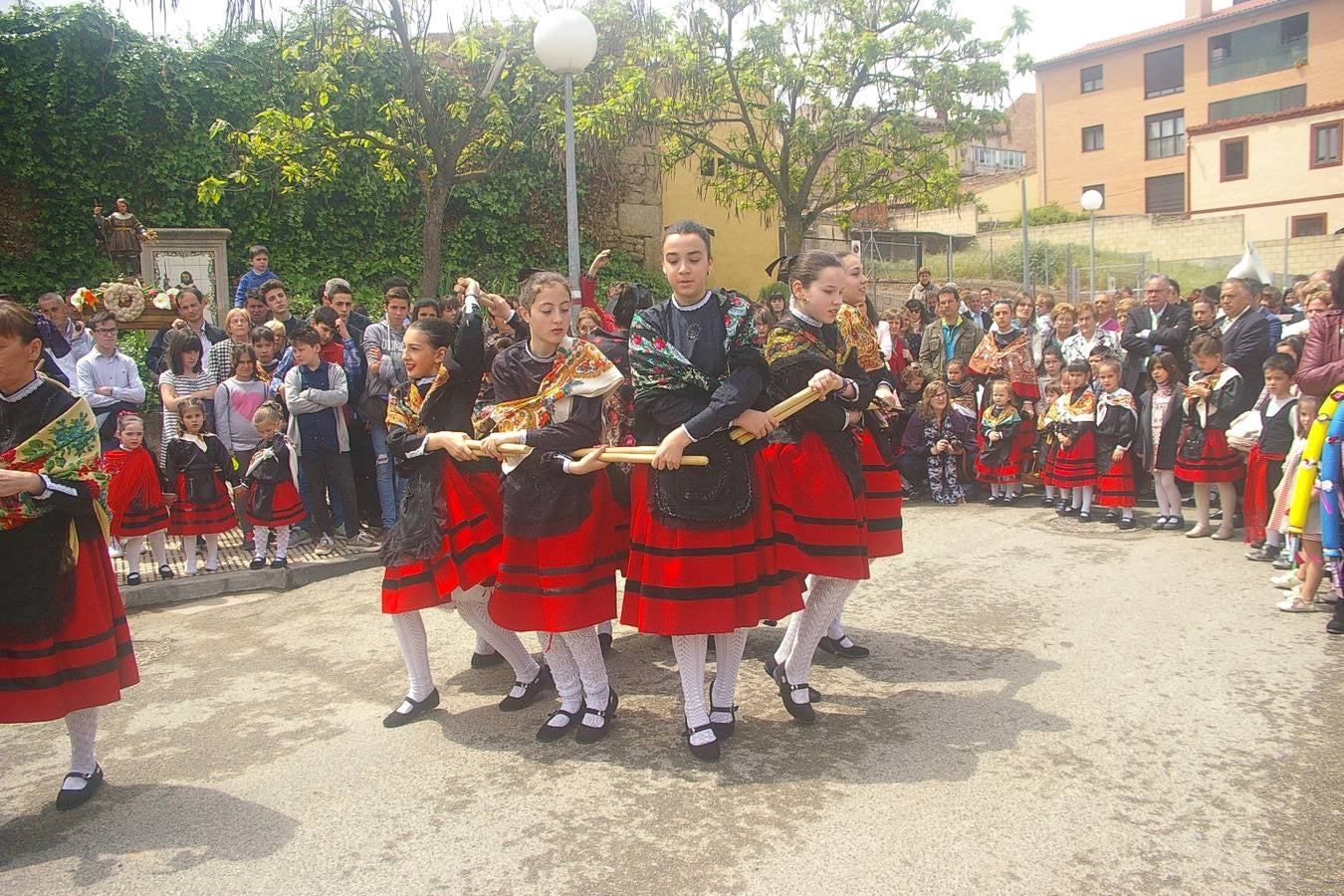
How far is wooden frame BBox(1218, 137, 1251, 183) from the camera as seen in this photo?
33.3m

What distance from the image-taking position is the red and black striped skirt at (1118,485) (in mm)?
8281

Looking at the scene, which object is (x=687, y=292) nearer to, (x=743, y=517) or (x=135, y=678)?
(x=743, y=517)

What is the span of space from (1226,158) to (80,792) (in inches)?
1527

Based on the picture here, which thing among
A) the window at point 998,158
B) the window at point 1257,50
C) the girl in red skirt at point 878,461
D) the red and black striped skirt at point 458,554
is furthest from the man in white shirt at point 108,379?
the window at point 998,158

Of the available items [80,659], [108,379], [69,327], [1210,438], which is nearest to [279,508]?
[108,379]

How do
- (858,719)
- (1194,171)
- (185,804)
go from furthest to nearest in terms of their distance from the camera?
(1194,171) < (858,719) < (185,804)

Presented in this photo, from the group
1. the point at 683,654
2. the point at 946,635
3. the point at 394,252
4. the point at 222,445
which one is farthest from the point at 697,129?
the point at 683,654

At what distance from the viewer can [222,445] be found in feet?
24.7

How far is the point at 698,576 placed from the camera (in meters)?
3.88

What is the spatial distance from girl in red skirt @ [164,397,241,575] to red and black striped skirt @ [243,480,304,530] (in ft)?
0.75

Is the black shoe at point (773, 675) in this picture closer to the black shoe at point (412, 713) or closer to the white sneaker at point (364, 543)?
the black shoe at point (412, 713)

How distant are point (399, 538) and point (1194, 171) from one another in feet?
124

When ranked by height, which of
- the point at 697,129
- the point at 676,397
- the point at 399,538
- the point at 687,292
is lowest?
the point at 399,538

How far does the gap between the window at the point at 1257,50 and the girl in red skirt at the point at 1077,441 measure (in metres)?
37.9
